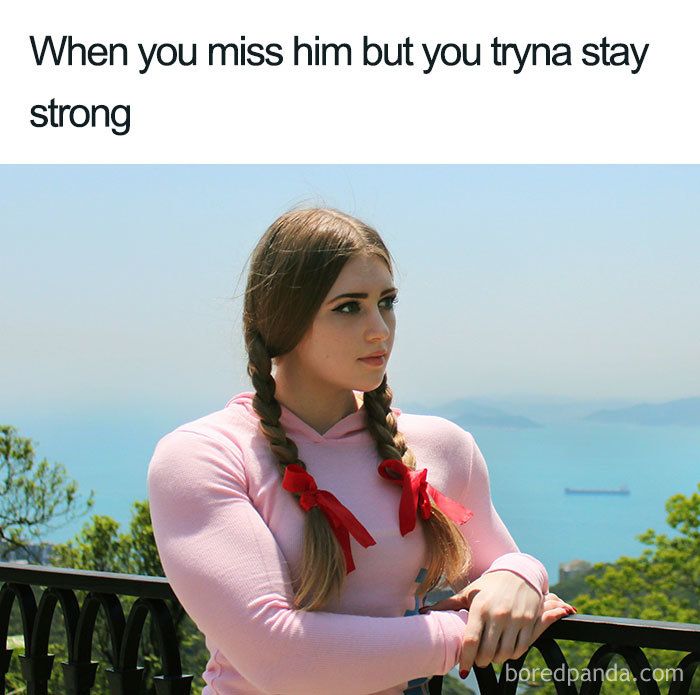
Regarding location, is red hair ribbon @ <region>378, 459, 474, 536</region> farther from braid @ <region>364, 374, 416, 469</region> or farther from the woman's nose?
the woman's nose

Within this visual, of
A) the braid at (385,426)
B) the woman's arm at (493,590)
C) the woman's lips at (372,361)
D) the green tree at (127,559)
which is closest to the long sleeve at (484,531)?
the woman's arm at (493,590)

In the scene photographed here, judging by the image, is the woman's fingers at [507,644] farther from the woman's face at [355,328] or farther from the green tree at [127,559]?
the green tree at [127,559]

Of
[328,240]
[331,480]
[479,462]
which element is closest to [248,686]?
[331,480]

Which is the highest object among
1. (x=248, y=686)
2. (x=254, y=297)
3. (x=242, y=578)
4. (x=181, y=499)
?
(x=254, y=297)

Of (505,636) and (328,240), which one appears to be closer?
(505,636)

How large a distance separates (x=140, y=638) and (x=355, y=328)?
0.82 m

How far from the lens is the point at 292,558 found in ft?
5.37

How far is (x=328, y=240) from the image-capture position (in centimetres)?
172

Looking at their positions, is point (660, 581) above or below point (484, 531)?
below

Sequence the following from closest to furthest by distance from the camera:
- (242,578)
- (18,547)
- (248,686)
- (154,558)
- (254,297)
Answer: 1. (242,578)
2. (248,686)
3. (254,297)
4. (154,558)
5. (18,547)

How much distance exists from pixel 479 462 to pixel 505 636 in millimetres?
346

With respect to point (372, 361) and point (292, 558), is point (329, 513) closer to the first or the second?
point (292, 558)

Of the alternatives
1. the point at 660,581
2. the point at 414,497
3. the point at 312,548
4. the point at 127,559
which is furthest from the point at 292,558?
the point at 660,581

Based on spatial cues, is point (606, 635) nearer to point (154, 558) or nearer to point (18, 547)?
point (154, 558)
